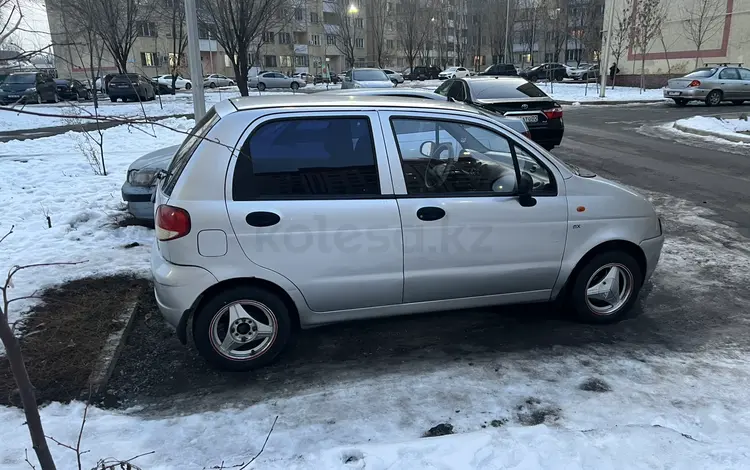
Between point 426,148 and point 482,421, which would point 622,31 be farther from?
point 482,421

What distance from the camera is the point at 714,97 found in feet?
76.2

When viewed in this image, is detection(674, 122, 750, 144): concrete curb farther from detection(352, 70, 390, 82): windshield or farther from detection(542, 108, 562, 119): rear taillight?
detection(352, 70, 390, 82): windshield

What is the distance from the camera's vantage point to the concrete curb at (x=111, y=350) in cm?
360

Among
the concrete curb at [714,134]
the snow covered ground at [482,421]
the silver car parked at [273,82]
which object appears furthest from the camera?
the silver car parked at [273,82]

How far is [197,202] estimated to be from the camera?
3.44 meters

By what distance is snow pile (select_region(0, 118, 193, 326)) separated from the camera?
545 centimetres

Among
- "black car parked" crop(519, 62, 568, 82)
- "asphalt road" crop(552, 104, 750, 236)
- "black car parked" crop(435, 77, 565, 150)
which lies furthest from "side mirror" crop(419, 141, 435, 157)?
"black car parked" crop(519, 62, 568, 82)

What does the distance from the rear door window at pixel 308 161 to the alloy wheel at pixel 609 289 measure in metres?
1.96

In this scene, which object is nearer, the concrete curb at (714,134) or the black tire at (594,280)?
the black tire at (594,280)

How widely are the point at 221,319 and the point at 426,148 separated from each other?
1.88 metres

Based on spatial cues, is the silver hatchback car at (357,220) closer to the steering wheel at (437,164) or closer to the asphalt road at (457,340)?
the steering wheel at (437,164)

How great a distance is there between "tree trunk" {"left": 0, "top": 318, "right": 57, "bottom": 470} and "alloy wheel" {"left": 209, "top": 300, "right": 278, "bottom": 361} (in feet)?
6.32

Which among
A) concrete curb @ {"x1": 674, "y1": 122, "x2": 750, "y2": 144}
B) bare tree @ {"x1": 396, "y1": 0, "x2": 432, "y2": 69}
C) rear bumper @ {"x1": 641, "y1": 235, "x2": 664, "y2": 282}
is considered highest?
bare tree @ {"x1": 396, "y1": 0, "x2": 432, "y2": 69}

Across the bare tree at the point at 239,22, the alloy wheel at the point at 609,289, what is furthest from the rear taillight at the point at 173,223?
the bare tree at the point at 239,22
